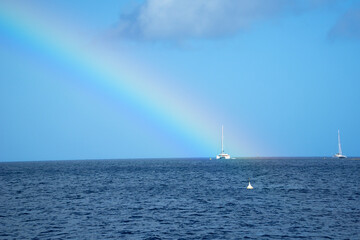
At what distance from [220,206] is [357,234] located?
21.9m

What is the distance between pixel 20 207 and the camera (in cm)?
5822

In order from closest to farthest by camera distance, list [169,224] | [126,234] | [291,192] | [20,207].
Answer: [126,234]
[169,224]
[20,207]
[291,192]

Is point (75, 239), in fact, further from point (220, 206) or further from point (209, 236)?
point (220, 206)

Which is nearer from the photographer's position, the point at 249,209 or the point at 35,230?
the point at 35,230

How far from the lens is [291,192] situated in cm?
7344

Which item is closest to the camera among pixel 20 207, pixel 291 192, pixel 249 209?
pixel 249 209

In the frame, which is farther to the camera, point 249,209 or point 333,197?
point 333,197

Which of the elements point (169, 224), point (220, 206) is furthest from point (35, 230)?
point (220, 206)

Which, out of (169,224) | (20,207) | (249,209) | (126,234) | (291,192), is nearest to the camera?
(126,234)

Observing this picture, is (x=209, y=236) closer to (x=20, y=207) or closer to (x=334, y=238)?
(x=334, y=238)

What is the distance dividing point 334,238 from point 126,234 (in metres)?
20.2

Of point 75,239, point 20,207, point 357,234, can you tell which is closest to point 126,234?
point 75,239

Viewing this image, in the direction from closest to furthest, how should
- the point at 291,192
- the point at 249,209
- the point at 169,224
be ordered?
the point at 169,224, the point at 249,209, the point at 291,192

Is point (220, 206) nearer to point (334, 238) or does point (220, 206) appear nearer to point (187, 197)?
point (187, 197)
